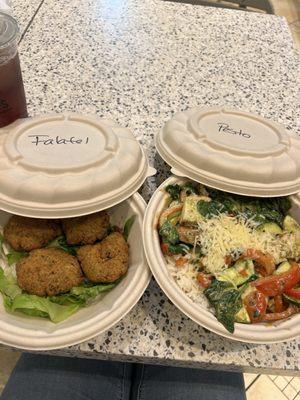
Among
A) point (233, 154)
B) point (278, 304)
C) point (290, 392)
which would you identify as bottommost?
point (290, 392)

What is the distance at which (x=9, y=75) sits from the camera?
0.95 meters

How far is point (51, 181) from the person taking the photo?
0.78m

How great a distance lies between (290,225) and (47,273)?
592 mm

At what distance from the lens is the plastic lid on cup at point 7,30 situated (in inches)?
34.9

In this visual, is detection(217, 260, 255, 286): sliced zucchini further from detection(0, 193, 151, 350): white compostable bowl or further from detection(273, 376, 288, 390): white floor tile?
detection(273, 376, 288, 390): white floor tile

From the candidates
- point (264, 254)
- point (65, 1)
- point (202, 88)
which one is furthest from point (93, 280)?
point (65, 1)

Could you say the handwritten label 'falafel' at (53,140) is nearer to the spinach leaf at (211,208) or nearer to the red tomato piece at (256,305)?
the spinach leaf at (211,208)

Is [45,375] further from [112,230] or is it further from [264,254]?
[264,254]

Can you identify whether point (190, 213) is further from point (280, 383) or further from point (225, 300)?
point (280, 383)

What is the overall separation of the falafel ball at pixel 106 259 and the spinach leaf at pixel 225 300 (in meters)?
0.20

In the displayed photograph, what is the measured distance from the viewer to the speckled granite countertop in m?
0.83

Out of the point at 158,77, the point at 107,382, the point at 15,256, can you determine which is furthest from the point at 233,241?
the point at 158,77

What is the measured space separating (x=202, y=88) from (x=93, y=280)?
95 centimetres

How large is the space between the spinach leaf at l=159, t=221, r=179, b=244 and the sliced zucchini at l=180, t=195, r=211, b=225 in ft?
0.16
